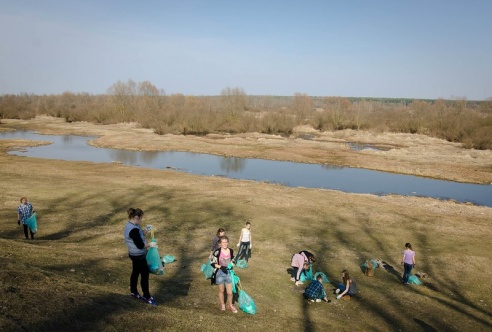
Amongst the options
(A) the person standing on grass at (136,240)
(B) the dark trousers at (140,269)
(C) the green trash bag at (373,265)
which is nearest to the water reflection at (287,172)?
(C) the green trash bag at (373,265)

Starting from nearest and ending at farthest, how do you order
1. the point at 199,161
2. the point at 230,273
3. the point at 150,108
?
1. the point at 230,273
2. the point at 199,161
3. the point at 150,108

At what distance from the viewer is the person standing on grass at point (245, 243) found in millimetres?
17219

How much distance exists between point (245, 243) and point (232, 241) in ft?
12.2

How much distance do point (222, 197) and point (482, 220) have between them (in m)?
22.9

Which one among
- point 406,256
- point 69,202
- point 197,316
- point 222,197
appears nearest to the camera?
point 197,316

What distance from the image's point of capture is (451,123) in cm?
9812

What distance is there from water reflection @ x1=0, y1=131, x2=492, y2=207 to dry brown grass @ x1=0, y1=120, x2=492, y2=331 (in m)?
8.21

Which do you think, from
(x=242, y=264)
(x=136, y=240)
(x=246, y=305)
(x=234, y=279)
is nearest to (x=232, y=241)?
(x=242, y=264)

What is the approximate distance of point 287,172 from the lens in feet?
182

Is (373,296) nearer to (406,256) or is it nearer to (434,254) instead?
(406,256)

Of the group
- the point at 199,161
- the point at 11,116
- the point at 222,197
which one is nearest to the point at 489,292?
the point at 222,197

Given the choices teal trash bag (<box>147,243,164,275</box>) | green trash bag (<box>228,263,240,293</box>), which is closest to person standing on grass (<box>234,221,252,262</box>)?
teal trash bag (<box>147,243,164,275</box>)

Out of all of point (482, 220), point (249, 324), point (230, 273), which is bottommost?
point (482, 220)

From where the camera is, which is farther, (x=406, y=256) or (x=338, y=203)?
(x=338, y=203)
